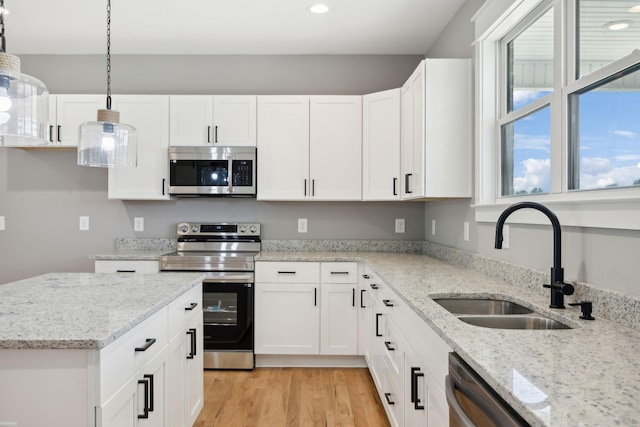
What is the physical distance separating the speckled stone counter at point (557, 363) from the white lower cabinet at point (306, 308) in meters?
1.56

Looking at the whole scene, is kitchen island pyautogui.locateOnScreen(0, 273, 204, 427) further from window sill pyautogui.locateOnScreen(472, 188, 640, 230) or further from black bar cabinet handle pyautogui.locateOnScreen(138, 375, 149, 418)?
window sill pyautogui.locateOnScreen(472, 188, 640, 230)

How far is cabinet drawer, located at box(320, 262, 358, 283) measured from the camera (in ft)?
10.9

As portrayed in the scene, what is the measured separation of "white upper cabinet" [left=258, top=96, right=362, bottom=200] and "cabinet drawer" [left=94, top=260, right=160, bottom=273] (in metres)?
1.00

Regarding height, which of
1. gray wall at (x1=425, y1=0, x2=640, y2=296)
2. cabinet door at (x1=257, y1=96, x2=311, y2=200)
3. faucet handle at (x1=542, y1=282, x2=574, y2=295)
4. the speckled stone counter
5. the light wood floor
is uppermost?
cabinet door at (x1=257, y1=96, x2=311, y2=200)

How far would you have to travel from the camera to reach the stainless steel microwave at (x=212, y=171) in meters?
3.50

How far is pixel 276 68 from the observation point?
388 cm

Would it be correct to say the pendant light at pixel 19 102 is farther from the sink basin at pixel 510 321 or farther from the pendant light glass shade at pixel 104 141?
the sink basin at pixel 510 321

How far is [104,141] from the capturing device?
2.01 m

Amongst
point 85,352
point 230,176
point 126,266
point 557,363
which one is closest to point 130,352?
point 85,352

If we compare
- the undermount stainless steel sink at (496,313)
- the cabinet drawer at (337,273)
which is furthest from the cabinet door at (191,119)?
the undermount stainless steel sink at (496,313)

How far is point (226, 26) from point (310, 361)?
8.89 feet

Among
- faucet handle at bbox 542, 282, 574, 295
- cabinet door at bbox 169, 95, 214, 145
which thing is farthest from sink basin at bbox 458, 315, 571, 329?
cabinet door at bbox 169, 95, 214, 145

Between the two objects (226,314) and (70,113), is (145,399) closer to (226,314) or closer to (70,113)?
(226,314)

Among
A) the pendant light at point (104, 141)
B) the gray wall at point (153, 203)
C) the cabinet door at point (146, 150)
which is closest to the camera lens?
the pendant light at point (104, 141)
